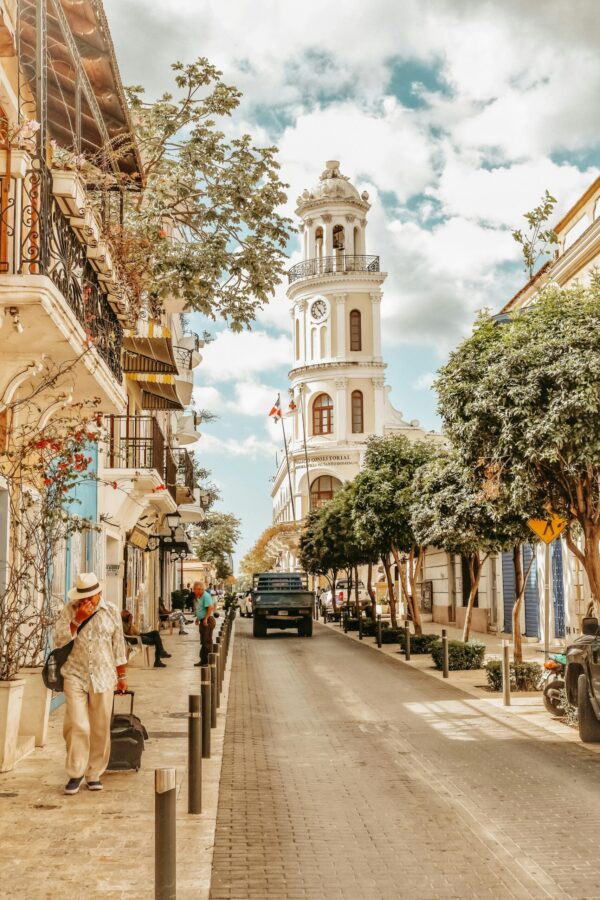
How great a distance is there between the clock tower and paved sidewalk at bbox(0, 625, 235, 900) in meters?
55.5

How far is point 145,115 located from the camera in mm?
12789

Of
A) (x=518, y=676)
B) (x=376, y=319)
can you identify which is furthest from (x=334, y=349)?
(x=518, y=676)

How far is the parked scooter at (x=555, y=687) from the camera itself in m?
12.9

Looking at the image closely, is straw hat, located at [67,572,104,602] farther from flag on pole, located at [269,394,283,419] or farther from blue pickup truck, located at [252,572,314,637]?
flag on pole, located at [269,394,283,419]

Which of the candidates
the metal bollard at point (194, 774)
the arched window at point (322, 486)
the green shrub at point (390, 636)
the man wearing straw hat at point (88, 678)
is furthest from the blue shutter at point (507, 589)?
the arched window at point (322, 486)

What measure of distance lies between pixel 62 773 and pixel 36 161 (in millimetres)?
5363

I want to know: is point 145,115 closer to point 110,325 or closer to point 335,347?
point 110,325

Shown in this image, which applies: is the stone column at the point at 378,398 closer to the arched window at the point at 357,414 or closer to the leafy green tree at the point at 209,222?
the arched window at the point at 357,414

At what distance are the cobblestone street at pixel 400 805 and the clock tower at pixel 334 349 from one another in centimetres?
5144

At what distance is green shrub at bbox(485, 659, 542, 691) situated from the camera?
1614cm

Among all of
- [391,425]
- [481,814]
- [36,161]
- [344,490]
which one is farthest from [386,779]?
[391,425]

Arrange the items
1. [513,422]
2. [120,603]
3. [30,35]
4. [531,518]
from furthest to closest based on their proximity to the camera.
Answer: [120,603] → [531,518] → [513,422] → [30,35]

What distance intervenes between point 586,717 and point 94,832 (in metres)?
6.02

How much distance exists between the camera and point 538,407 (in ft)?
40.8
